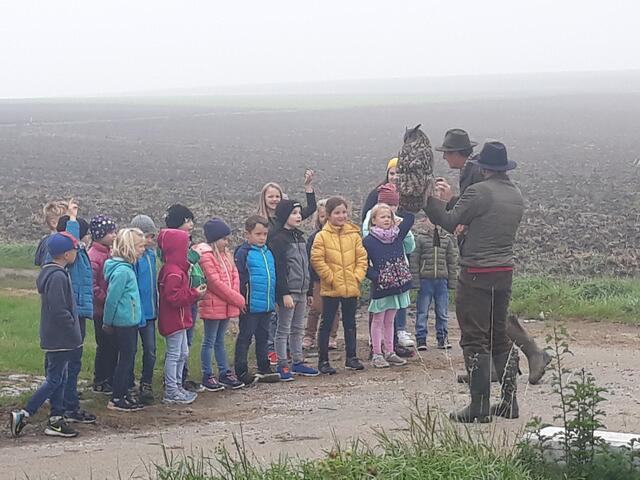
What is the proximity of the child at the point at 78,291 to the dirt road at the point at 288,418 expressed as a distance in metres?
0.23

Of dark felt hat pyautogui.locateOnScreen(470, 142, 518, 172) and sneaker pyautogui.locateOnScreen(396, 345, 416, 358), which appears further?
sneaker pyautogui.locateOnScreen(396, 345, 416, 358)

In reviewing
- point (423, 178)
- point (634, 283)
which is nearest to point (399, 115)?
point (634, 283)

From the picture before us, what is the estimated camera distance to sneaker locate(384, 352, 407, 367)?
10284mm

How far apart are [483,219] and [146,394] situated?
3.39m

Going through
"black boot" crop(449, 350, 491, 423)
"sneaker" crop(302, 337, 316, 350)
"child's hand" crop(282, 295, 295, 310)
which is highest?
"child's hand" crop(282, 295, 295, 310)

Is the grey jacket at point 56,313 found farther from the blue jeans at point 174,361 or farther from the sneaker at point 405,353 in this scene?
the sneaker at point 405,353

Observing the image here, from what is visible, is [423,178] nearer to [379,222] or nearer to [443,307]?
[379,222]

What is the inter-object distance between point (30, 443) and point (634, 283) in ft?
30.1

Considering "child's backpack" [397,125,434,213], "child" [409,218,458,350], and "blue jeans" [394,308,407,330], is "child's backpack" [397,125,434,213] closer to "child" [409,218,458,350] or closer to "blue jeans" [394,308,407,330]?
"child" [409,218,458,350]

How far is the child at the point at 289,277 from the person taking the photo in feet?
32.4

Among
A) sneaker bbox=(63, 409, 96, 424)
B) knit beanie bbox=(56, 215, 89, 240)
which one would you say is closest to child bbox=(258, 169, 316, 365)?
knit beanie bbox=(56, 215, 89, 240)

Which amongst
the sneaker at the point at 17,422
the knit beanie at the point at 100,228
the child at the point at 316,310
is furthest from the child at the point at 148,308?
the child at the point at 316,310

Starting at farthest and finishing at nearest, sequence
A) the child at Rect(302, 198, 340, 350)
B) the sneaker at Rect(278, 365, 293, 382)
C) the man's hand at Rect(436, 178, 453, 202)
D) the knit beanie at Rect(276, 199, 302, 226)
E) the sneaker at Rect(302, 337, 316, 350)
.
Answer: the sneaker at Rect(302, 337, 316, 350) < the child at Rect(302, 198, 340, 350) < the knit beanie at Rect(276, 199, 302, 226) < the sneaker at Rect(278, 365, 293, 382) < the man's hand at Rect(436, 178, 453, 202)

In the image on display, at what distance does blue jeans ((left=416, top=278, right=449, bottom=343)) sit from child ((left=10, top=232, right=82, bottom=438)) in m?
4.21
